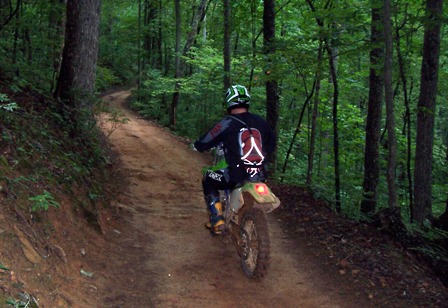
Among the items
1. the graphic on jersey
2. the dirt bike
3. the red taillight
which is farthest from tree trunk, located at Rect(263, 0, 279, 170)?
the red taillight

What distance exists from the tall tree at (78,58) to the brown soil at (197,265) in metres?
2.55

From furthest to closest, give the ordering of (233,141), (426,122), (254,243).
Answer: (426,122) → (233,141) → (254,243)

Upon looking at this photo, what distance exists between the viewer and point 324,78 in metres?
13.2

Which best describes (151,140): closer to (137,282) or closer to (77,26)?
(77,26)

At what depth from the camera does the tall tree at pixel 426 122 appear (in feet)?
28.1

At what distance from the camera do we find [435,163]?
64.7 ft

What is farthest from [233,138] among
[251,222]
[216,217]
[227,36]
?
[227,36]

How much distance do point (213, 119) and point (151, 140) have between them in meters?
6.47

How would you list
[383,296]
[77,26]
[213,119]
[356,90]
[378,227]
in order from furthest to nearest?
[213,119] < [356,90] < [77,26] < [378,227] < [383,296]

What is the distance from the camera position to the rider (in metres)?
5.32

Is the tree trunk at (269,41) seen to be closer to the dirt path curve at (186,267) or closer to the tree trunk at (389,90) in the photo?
the dirt path curve at (186,267)

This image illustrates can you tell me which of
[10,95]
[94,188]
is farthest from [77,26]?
[94,188]

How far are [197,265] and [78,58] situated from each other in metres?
5.99

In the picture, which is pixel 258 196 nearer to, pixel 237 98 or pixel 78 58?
pixel 237 98
